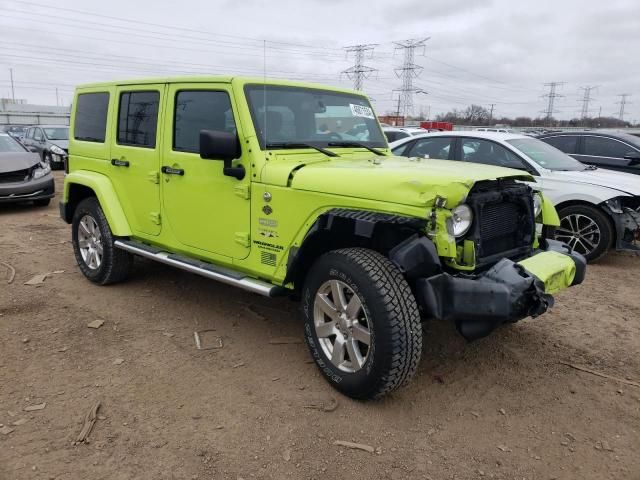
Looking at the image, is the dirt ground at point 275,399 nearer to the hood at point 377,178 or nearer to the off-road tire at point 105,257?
the off-road tire at point 105,257

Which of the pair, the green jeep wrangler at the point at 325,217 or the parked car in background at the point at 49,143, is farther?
the parked car in background at the point at 49,143

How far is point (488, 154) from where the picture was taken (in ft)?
23.5

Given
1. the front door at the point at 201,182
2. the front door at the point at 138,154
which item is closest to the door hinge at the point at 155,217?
the front door at the point at 138,154

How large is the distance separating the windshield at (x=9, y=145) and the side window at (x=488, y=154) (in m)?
8.66

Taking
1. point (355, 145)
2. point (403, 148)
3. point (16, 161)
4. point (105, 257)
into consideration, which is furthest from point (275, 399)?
point (16, 161)

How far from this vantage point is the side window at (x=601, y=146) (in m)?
9.02

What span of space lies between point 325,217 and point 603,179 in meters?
4.93

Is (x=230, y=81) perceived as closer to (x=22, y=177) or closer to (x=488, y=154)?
(x=488, y=154)

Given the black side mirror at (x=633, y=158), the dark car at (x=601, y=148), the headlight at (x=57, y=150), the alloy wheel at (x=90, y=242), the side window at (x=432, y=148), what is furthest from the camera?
the headlight at (x=57, y=150)

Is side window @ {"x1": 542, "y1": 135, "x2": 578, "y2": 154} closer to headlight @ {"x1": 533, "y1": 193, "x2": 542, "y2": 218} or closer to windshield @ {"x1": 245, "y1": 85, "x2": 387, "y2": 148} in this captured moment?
windshield @ {"x1": 245, "y1": 85, "x2": 387, "y2": 148}

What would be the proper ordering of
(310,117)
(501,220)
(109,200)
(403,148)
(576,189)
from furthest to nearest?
(403,148), (576,189), (109,200), (310,117), (501,220)

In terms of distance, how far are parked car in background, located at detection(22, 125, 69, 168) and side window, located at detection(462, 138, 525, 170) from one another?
13103 millimetres

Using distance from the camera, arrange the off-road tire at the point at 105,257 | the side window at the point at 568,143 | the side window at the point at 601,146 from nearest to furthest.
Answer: the off-road tire at the point at 105,257 < the side window at the point at 601,146 < the side window at the point at 568,143

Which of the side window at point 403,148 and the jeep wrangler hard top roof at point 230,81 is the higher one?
the jeep wrangler hard top roof at point 230,81
